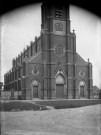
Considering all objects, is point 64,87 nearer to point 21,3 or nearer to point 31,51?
point 31,51

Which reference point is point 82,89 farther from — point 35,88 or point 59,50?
point 35,88

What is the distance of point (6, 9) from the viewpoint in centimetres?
1064

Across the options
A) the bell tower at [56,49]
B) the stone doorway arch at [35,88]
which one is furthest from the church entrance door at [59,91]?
the stone doorway arch at [35,88]

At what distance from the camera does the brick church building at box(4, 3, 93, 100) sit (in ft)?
120

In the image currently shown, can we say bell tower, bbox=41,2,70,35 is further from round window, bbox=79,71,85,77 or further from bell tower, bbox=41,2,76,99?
round window, bbox=79,71,85,77

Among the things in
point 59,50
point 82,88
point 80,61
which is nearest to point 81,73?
point 80,61

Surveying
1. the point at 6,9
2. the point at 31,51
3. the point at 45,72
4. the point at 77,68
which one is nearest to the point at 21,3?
the point at 6,9

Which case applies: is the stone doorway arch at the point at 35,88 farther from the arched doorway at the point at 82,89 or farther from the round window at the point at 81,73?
the round window at the point at 81,73

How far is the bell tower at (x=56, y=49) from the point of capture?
37.2 m

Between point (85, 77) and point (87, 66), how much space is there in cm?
210

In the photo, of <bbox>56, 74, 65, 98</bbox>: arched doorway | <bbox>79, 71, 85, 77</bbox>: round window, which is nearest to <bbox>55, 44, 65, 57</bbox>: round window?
<bbox>56, 74, 65, 98</bbox>: arched doorway

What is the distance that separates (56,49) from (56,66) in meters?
2.96

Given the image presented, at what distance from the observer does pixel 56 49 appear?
126 ft

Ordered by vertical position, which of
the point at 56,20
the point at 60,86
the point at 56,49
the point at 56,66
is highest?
the point at 56,20
